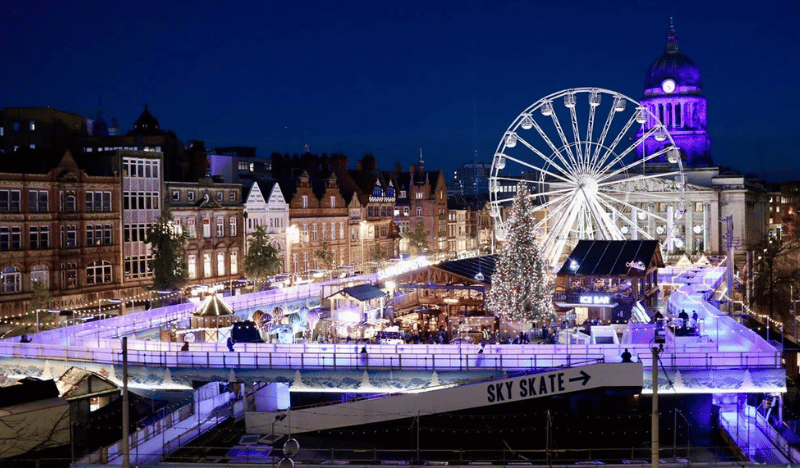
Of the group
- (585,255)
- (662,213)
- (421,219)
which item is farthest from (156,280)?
(662,213)

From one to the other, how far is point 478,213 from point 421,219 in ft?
73.4

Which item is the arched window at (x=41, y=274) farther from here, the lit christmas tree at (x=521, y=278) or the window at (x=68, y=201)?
the lit christmas tree at (x=521, y=278)

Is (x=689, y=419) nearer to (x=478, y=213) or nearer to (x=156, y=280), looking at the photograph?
(x=156, y=280)

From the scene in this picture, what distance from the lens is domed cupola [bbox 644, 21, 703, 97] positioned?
144m

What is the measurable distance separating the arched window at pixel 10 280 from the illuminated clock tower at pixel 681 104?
104246 millimetres

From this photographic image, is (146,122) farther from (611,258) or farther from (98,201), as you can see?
(611,258)

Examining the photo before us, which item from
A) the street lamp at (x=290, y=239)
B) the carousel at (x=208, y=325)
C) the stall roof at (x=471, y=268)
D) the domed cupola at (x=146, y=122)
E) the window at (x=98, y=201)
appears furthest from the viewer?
the domed cupola at (x=146, y=122)

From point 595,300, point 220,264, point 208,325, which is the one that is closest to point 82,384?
point 208,325

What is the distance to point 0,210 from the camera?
6309 centimetres

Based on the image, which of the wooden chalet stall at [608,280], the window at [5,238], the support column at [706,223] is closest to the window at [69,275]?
the window at [5,238]

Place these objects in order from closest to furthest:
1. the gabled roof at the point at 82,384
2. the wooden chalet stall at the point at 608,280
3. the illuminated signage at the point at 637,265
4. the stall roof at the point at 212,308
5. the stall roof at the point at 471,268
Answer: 1. the gabled roof at the point at 82,384
2. the stall roof at the point at 212,308
3. the wooden chalet stall at the point at 608,280
4. the illuminated signage at the point at 637,265
5. the stall roof at the point at 471,268

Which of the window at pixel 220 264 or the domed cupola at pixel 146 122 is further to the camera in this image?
the domed cupola at pixel 146 122

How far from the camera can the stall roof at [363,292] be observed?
59812 mm

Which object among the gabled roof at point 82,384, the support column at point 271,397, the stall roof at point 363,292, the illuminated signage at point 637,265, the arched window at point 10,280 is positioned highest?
the illuminated signage at point 637,265
